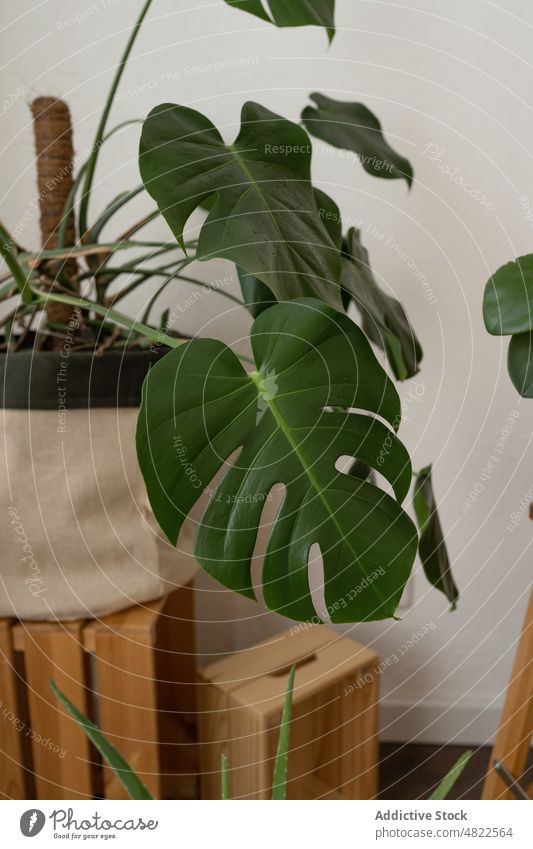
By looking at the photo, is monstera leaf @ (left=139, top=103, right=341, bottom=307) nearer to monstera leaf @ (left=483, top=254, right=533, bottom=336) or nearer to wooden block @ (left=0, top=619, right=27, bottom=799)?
monstera leaf @ (left=483, top=254, right=533, bottom=336)

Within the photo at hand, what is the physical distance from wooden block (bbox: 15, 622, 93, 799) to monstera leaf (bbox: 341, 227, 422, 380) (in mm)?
429

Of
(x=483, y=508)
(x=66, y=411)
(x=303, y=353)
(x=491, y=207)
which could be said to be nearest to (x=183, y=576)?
(x=66, y=411)

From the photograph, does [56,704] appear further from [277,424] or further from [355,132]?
[355,132]

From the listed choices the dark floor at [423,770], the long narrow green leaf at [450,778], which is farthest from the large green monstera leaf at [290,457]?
the dark floor at [423,770]

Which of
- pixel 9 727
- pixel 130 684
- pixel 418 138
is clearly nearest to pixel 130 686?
pixel 130 684

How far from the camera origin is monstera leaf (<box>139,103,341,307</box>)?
0.50 metres

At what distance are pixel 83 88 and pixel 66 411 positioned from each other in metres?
0.50

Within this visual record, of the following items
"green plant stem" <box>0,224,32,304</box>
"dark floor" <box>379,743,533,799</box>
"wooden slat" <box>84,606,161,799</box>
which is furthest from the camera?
"dark floor" <box>379,743,533,799</box>

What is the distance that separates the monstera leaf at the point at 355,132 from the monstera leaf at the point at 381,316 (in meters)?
0.08

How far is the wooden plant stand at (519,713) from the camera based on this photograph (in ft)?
2.44

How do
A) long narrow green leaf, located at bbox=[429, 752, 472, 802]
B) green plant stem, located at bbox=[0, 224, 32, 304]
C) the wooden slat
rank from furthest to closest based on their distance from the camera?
the wooden slat, green plant stem, located at bbox=[0, 224, 32, 304], long narrow green leaf, located at bbox=[429, 752, 472, 802]

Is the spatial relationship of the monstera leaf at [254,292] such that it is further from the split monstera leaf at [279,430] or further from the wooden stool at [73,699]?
the wooden stool at [73,699]

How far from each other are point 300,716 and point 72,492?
0.45m

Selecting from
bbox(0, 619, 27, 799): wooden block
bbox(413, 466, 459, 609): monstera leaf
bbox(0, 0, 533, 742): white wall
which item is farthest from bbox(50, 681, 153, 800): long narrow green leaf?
bbox(0, 0, 533, 742): white wall
